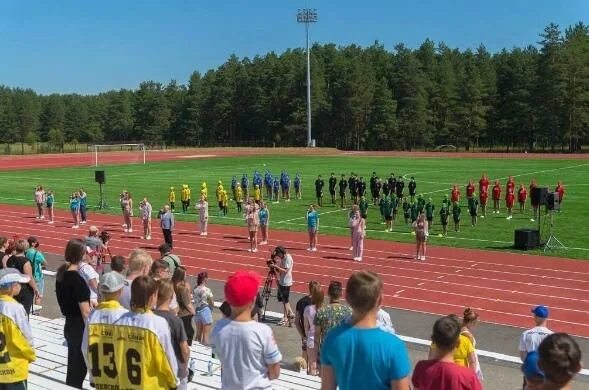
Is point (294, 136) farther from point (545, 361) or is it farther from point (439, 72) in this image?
point (545, 361)

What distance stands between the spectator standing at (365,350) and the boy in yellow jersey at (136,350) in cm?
124

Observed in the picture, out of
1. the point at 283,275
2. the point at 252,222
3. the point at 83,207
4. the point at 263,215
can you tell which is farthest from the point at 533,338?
the point at 83,207

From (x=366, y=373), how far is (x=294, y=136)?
346 ft

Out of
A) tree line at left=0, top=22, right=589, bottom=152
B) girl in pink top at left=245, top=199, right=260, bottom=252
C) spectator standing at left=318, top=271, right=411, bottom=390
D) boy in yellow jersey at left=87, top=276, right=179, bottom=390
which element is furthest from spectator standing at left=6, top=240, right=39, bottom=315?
tree line at left=0, top=22, right=589, bottom=152

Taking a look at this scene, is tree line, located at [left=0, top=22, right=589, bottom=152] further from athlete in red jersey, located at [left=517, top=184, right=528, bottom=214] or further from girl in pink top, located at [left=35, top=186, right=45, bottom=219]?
girl in pink top, located at [left=35, top=186, right=45, bottom=219]

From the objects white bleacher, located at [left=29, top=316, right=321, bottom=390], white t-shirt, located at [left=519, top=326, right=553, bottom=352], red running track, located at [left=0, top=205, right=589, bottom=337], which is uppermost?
white t-shirt, located at [left=519, top=326, right=553, bottom=352]

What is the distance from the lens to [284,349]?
12.2 m

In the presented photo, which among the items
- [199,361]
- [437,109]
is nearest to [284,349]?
[199,361]

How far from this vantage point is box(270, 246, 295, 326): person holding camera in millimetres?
13930

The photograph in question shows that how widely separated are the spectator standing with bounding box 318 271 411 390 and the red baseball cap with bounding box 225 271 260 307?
0.76 metres

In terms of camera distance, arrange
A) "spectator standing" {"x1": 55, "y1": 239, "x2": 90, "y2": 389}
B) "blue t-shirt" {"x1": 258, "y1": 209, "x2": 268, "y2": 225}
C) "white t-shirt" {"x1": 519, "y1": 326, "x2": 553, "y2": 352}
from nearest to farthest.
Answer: "spectator standing" {"x1": 55, "y1": 239, "x2": 90, "y2": 389}
"white t-shirt" {"x1": 519, "y1": 326, "x2": 553, "y2": 352}
"blue t-shirt" {"x1": 258, "y1": 209, "x2": 268, "y2": 225}

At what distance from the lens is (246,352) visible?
4609mm

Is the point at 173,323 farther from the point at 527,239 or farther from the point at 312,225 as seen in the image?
the point at 527,239

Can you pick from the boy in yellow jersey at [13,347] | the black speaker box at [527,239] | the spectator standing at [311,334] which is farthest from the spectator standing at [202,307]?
the black speaker box at [527,239]
